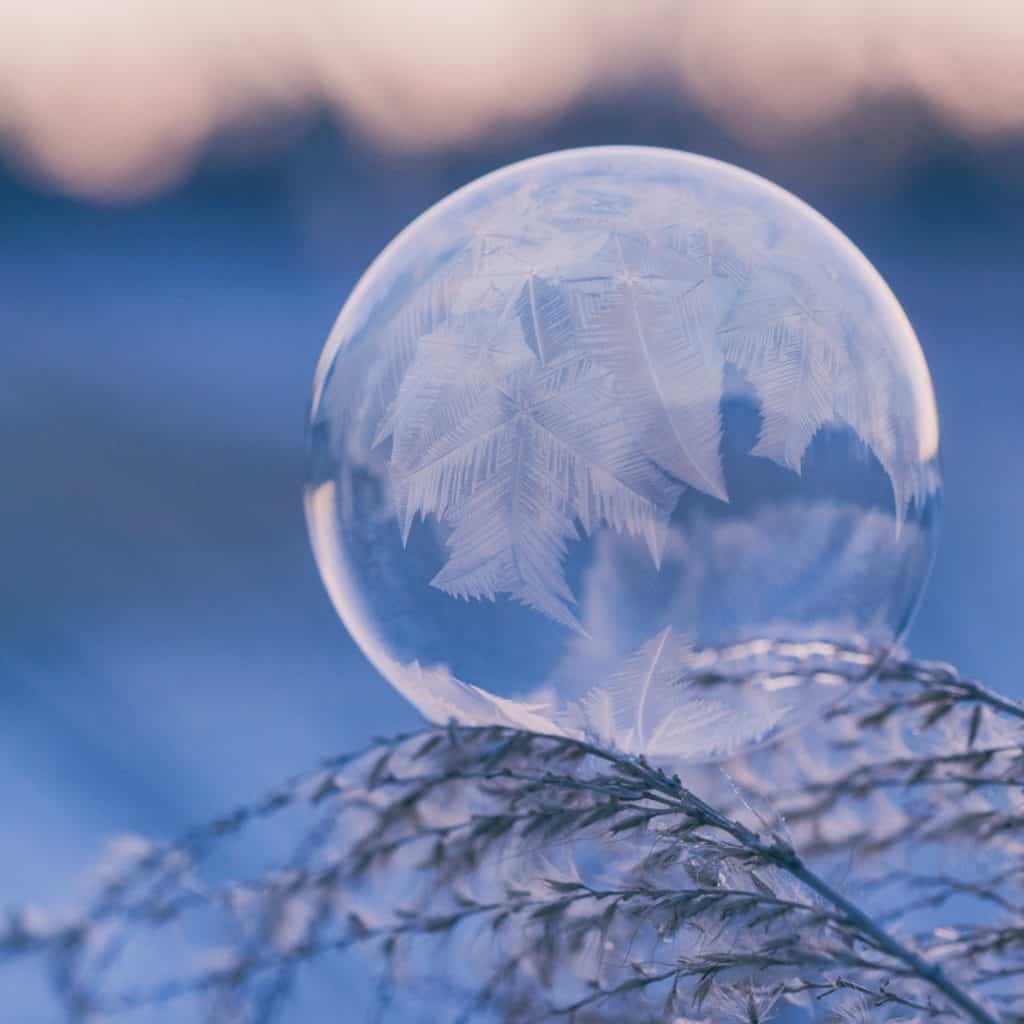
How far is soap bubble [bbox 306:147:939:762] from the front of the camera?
148 cm

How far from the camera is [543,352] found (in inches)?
58.8

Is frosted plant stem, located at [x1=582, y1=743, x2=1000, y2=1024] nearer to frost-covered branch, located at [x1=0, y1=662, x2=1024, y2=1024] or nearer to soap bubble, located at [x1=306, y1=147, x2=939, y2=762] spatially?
frost-covered branch, located at [x1=0, y1=662, x2=1024, y2=1024]

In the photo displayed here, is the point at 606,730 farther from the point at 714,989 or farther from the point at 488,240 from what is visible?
the point at 488,240

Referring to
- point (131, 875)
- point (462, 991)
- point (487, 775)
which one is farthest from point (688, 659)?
point (131, 875)

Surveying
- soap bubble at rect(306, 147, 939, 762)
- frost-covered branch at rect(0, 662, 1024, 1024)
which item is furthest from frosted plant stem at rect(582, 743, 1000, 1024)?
soap bubble at rect(306, 147, 939, 762)

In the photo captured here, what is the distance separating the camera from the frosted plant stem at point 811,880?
1.15 meters

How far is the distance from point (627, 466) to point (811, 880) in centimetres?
49

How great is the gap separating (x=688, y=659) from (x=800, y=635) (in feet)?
0.51

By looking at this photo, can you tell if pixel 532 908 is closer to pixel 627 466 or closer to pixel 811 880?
pixel 811 880

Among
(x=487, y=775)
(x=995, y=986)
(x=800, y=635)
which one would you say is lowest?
(x=487, y=775)

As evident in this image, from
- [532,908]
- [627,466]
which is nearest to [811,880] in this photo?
[532,908]

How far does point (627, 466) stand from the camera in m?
1.47

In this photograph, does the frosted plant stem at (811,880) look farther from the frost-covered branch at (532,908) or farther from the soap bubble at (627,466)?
the soap bubble at (627,466)

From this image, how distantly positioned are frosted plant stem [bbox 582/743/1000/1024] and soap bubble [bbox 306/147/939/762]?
0.71 ft
